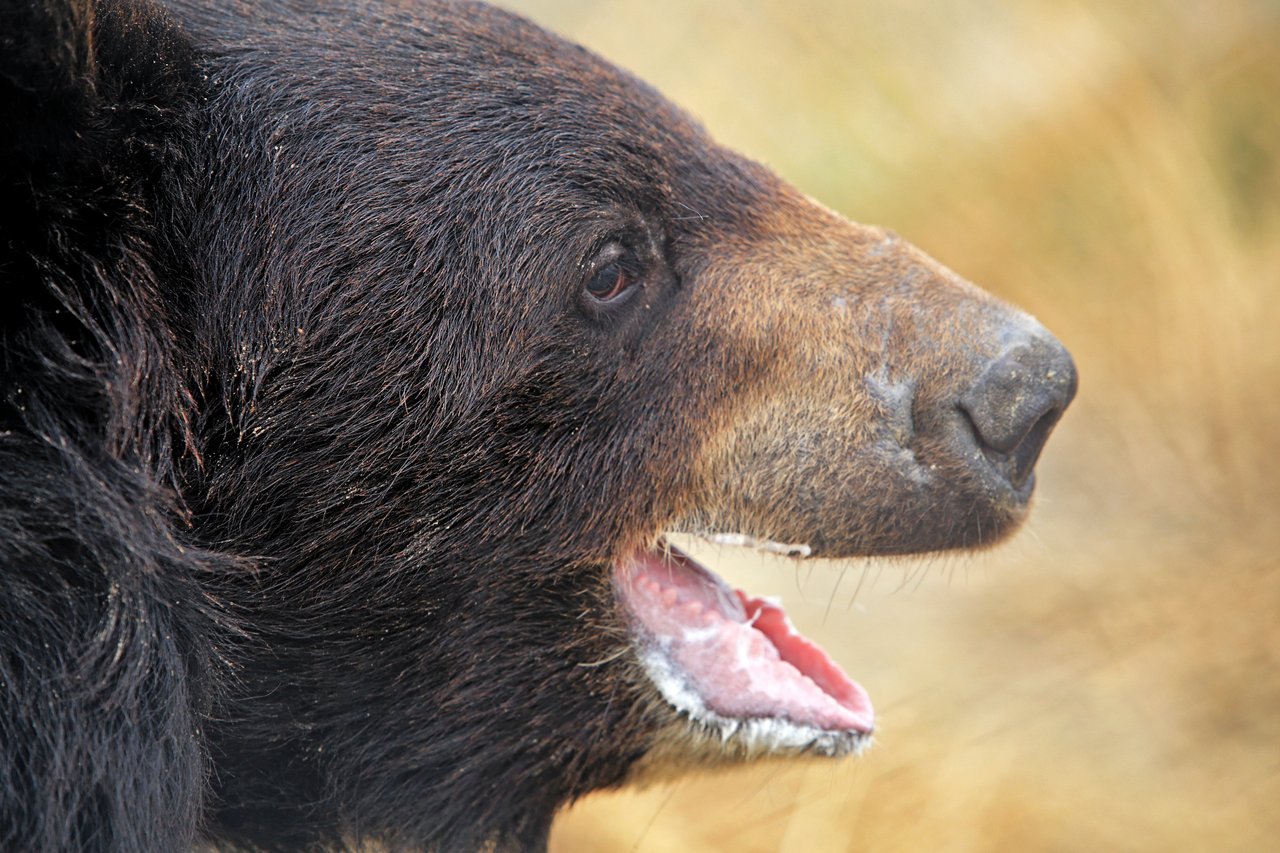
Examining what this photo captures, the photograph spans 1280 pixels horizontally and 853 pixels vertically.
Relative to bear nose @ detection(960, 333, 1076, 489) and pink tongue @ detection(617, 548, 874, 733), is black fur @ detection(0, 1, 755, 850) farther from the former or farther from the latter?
bear nose @ detection(960, 333, 1076, 489)

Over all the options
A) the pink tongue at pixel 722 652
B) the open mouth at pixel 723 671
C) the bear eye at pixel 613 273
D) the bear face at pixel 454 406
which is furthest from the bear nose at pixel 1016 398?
the bear eye at pixel 613 273

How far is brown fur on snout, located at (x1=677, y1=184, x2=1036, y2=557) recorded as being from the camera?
2471 mm

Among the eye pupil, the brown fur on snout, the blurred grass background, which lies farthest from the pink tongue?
the eye pupil

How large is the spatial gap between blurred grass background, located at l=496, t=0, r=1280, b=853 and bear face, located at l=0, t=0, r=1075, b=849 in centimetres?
52

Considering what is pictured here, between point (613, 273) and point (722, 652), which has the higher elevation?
point (613, 273)

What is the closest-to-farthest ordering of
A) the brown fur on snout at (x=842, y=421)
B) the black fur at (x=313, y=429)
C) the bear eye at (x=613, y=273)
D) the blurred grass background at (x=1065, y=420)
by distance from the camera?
the black fur at (x=313, y=429)
the bear eye at (x=613, y=273)
the brown fur on snout at (x=842, y=421)
the blurred grass background at (x=1065, y=420)

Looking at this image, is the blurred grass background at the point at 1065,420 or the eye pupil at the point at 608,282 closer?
the eye pupil at the point at 608,282

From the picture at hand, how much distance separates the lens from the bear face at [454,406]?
2.08 metres

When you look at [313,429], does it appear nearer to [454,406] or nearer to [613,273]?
[454,406]

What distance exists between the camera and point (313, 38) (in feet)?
7.77

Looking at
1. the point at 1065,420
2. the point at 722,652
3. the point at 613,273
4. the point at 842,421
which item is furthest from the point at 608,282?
the point at 1065,420

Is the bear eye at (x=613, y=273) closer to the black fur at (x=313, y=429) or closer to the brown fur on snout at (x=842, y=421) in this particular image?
→ the black fur at (x=313, y=429)

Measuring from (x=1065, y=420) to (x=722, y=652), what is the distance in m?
4.24

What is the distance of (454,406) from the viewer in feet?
7.37
